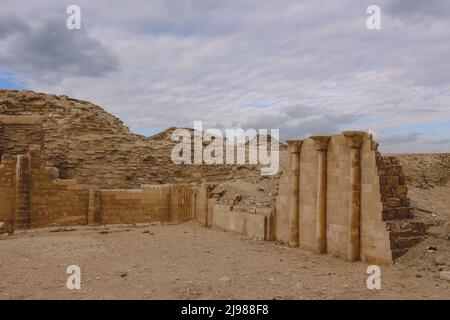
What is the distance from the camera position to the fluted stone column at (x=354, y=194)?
9719 millimetres

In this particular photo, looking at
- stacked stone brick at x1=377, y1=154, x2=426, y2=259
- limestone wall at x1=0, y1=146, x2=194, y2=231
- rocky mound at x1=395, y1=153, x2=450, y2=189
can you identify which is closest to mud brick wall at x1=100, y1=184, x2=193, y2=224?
limestone wall at x1=0, y1=146, x2=194, y2=231

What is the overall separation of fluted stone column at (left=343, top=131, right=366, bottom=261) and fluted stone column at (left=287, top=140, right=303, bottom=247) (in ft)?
7.16

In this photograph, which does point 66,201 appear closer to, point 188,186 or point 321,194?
point 188,186

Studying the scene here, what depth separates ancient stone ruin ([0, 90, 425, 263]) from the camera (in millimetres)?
9711

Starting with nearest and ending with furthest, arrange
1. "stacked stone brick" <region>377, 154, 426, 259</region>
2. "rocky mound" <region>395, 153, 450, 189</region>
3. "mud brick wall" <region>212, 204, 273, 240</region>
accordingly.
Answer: "stacked stone brick" <region>377, 154, 426, 259</region>, "mud brick wall" <region>212, 204, 273, 240</region>, "rocky mound" <region>395, 153, 450, 189</region>

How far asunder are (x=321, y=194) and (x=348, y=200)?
35.0 inches

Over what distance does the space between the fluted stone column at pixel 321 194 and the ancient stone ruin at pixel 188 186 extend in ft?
0.09

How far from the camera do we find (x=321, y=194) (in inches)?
427

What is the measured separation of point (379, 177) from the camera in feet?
31.0
